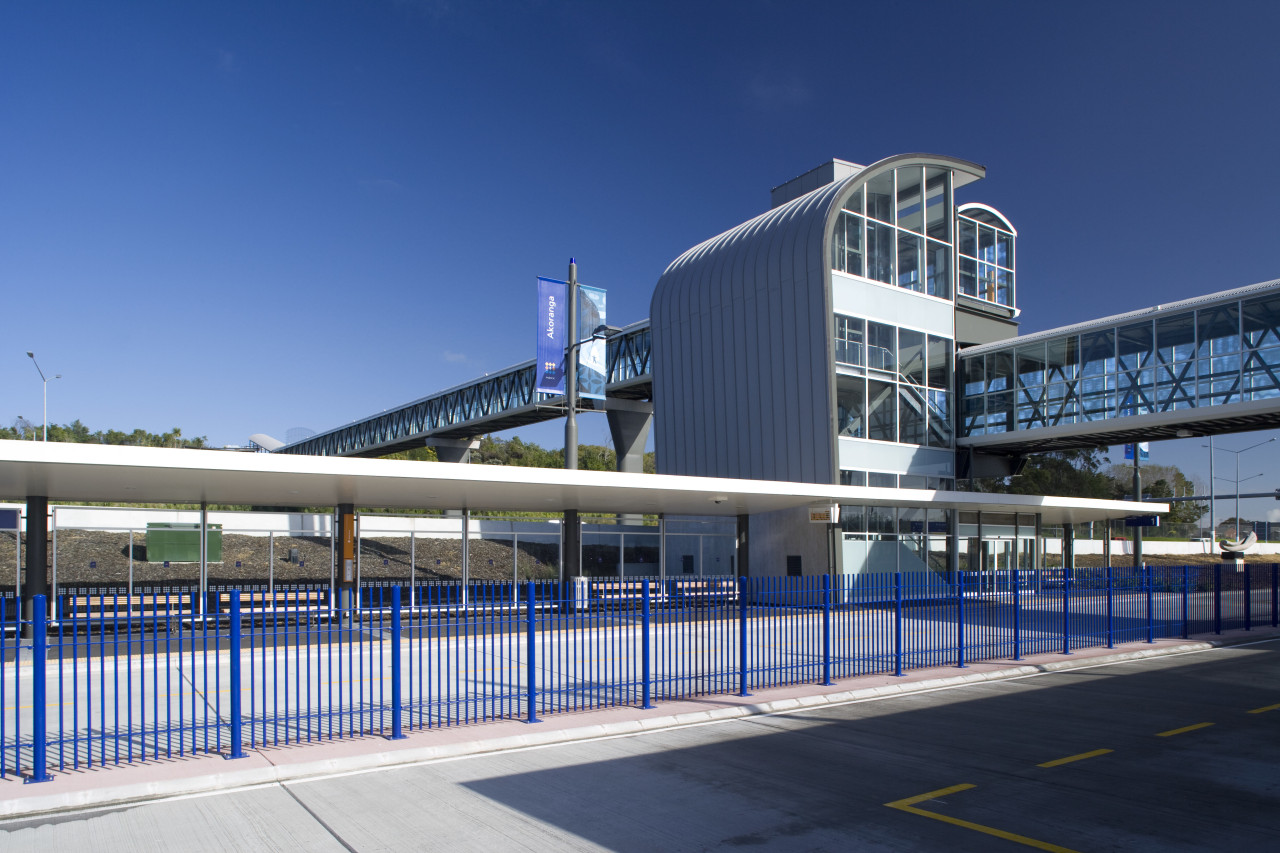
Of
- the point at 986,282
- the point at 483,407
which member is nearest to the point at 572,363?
the point at 986,282

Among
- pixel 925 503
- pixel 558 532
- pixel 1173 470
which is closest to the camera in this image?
pixel 925 503

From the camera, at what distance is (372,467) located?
19.5 meters

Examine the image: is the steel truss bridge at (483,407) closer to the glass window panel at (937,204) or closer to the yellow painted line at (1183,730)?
the glass window panel at (937,204)

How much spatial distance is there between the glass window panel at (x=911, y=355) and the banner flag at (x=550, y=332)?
14950mm

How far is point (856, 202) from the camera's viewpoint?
3450 centimetres

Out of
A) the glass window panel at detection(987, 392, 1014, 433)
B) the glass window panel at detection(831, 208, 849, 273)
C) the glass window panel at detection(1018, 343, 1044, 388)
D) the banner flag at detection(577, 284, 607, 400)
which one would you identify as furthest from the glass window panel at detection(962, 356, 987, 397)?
the banner flag at detection(577, 284, 607, 400)

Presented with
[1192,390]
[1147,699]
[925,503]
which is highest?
[1192,390]

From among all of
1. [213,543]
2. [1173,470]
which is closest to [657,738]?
[213,543]

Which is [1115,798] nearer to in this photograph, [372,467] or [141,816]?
[141,816]

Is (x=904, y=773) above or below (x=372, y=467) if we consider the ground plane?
below

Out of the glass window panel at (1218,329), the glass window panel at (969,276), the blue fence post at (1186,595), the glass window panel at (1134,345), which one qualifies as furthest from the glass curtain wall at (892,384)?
the blue fence post at (1186,595)

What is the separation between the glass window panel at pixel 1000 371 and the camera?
3606cm

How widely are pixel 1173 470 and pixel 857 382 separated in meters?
102

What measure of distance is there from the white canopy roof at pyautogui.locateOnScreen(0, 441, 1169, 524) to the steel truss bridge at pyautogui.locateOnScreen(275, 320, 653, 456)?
858 cm
